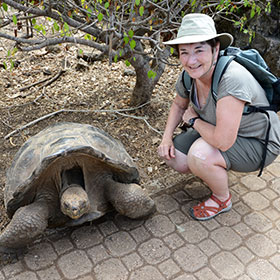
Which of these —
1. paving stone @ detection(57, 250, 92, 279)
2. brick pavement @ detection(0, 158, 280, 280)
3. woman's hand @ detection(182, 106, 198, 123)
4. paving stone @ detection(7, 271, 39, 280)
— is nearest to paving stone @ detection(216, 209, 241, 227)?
brick pavement @ detection(0, 158, 280, 280)

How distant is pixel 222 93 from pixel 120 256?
3.91 ft

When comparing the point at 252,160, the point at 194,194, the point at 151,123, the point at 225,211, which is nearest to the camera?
the point at 252,160

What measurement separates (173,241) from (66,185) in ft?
2.63

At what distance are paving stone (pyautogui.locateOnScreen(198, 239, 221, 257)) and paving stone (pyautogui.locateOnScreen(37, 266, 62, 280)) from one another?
0.91 m

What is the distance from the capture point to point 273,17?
14.5 ft

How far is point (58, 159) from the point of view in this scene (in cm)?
220

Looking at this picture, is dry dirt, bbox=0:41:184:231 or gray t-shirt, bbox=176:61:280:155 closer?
gray t-shirt, bbox=176:61:280:155

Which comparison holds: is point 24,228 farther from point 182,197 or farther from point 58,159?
point 182,197

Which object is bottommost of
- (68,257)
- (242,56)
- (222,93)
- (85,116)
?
(68,257)

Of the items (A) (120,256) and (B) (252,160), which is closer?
(A) (120,256)

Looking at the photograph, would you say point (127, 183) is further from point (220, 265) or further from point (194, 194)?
point (220, 265)

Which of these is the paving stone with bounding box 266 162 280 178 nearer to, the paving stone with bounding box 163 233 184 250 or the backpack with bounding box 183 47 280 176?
the backpack with bounding box 183 47 280 176

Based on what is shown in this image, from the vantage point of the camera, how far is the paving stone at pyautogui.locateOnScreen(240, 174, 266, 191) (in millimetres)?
2861

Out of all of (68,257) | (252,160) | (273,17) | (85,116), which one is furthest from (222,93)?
(273,17)
